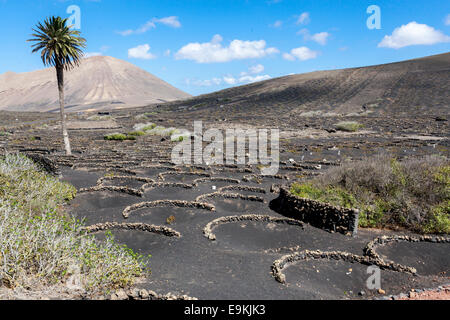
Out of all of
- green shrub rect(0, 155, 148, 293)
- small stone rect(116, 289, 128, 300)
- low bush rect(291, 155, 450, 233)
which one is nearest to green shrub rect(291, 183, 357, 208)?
low bush rect(291, 155, 450, 233)

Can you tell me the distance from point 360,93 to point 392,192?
9189 cm

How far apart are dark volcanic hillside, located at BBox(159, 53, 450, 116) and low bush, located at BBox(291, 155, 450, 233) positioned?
222ft

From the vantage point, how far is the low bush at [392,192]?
617 inches

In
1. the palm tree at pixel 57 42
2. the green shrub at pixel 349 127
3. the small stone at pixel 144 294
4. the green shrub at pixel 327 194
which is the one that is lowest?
the small stone at pixel 144 294

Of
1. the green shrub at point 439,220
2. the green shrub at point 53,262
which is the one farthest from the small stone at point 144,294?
the green shrub at point 439,220

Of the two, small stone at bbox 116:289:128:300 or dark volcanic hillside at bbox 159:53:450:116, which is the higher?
dark volcanic hillside at bbox 159:53:450:116

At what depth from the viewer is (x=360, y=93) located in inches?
3905

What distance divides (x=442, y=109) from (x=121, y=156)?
2989 inches

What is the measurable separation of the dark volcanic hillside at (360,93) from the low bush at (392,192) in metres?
67.8

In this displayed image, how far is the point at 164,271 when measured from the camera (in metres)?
11.4

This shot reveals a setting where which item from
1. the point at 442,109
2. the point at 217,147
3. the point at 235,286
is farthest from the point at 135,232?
the point at 442,109

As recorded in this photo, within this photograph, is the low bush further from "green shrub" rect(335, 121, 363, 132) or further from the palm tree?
"green shrub" rect(335, 121, 363, 132)

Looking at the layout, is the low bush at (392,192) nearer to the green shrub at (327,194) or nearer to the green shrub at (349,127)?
the green shrub at (327,194)

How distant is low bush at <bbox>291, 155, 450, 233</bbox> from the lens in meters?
15.7
